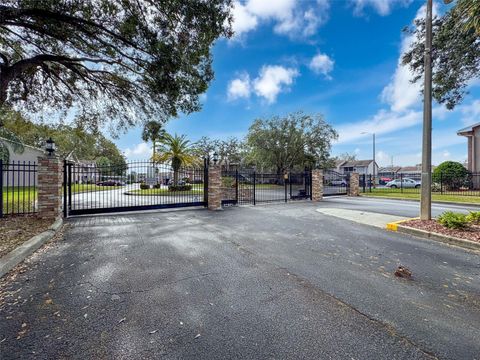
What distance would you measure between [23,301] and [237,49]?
13.9 meters

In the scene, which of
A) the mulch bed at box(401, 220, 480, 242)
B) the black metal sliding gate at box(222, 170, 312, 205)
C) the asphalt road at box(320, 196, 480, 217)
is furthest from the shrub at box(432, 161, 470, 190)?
the mulch bed at box(401, 220, 480, 242)

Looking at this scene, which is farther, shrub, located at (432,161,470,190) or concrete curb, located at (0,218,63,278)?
shrub, located at (432,161,470,190)

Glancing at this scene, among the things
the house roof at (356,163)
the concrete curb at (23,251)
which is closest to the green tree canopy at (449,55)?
the concrete curb at (23,251)

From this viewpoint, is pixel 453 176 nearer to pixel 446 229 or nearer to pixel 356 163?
pixel 446 229

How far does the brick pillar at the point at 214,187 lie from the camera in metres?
11.0

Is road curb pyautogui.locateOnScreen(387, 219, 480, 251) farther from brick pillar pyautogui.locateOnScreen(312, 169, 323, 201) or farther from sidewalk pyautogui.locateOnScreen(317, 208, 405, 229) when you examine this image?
brick pillar pyautogui.locateOnScreen(312, 169, 323, 201)

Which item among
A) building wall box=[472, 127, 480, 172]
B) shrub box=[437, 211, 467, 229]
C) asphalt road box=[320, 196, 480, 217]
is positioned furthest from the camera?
building wall box=[472, 127, 480, 172]

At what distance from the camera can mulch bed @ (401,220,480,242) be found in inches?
226

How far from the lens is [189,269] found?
13.1 feet

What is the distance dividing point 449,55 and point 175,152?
18.5 m

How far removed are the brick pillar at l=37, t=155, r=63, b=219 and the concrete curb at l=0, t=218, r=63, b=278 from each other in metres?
1.67

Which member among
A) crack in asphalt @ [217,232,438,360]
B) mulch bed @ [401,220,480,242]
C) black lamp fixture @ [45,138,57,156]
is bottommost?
crack in asphalt @ [217,232,438,360]

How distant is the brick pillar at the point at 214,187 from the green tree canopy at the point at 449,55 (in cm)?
1050

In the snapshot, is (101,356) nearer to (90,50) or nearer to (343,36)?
(90,50)
